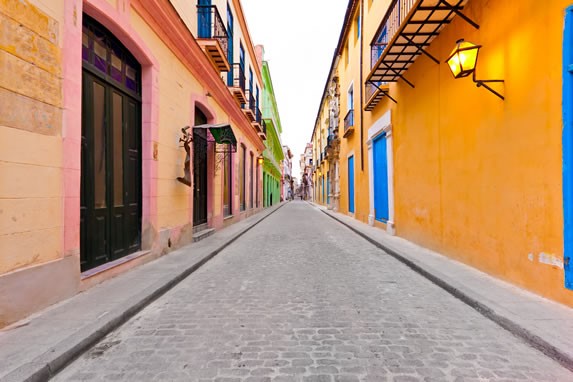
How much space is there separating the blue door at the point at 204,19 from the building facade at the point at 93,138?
6cm

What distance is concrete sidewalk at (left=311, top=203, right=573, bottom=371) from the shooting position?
276 centimetres

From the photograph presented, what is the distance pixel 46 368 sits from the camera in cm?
235

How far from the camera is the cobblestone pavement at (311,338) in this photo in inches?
95.6

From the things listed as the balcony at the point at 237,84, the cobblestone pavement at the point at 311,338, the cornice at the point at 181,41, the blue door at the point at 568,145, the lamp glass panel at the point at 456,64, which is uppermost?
the balcony at the point at 237,84

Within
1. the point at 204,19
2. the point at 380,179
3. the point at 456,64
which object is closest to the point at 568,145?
the point at 456,64

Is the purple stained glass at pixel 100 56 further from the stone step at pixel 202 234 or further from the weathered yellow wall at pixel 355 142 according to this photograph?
the weathered yellow wall at pixel 355 142

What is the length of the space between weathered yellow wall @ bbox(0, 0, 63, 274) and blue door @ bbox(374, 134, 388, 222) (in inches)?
358

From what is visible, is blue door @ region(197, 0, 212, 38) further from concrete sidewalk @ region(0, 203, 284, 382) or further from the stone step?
concrete sidewalk @ region(0, 203, 284, 382)

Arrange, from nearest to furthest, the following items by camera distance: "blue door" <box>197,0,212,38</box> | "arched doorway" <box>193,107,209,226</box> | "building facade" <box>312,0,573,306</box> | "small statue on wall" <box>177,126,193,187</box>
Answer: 1. "building facade" <box>312,0,573,306</box>
2. "small statue on wall" <box>177,126,193,187</box>
3. "arched doorway" <box>193,107,209,226</box>
4. "blue door" <box>197,0,212,38</box>

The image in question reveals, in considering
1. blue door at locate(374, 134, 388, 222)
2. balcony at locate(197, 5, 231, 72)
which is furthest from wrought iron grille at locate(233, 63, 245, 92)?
blue door at locate(374, 134, 388, 222)

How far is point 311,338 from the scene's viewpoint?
2.97 m

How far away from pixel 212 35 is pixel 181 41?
132 inches

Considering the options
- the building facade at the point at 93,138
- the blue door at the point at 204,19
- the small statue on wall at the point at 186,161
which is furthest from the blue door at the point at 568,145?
the blue door at the point at 204,19

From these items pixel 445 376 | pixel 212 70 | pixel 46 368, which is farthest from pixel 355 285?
pixel 212 70
